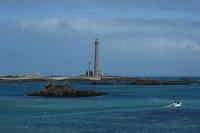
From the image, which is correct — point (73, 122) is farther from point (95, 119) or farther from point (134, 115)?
point (134, 115)

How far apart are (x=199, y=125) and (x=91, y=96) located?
179ft

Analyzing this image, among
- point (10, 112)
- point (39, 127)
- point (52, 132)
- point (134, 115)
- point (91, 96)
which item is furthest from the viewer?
point (91, 96)

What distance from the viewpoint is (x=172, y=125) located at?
49562 millimetres

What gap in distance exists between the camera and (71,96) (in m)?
104

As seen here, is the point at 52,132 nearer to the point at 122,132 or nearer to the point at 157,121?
the point at 122,132

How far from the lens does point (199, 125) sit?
162 feet

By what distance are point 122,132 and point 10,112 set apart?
2377 cm

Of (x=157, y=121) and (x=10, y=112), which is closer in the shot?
(x=157, y=121)

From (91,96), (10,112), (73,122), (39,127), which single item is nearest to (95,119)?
(73,122)

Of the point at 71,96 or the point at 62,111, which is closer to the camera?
the point at 62,111

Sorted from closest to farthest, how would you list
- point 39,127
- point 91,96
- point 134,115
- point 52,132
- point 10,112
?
point 52,132 → point 39,127 → point 134,115 → point 10,112 → point 91,96

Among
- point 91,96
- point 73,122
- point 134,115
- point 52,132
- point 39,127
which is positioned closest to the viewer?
point 52,132

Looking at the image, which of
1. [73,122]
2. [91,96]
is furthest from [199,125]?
[91,96]

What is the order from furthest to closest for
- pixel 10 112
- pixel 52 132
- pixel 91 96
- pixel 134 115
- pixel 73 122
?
pixel 91 96
pixel 10 112
pixel 134 115
pixel 73 122
pixel 52 132
